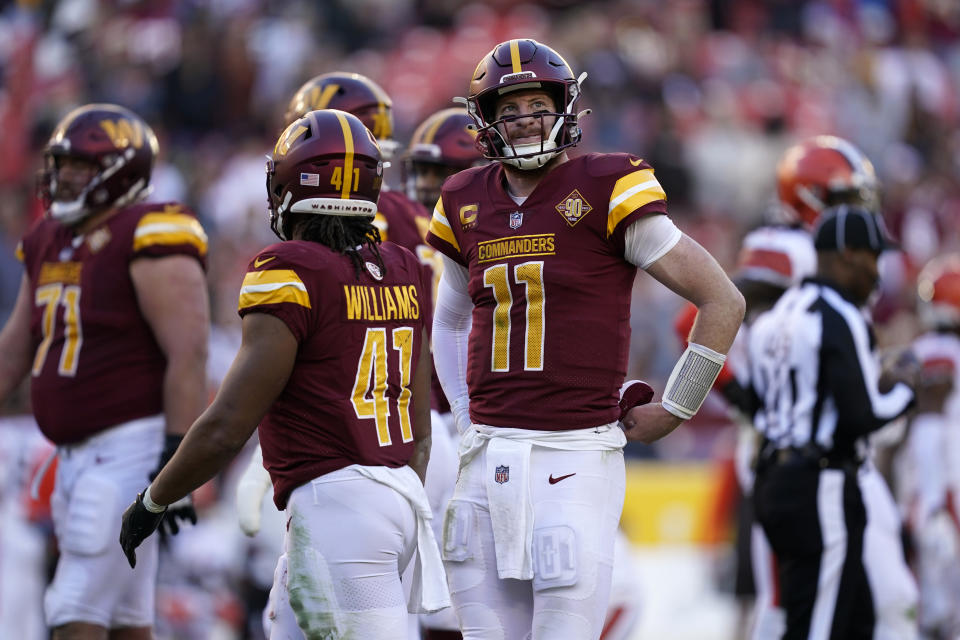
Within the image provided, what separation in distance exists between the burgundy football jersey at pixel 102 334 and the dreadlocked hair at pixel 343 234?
152 cm

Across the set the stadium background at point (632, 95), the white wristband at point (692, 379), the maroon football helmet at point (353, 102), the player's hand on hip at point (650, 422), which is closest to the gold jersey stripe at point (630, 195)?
the white wristband at point (692, 379)

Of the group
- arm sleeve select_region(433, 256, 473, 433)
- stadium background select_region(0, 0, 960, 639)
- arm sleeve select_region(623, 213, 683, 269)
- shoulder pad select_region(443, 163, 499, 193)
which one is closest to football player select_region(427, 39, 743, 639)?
arm sleeve select_region(623, 213, 683, 269)

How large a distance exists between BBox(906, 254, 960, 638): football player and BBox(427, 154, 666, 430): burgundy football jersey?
4.30 m

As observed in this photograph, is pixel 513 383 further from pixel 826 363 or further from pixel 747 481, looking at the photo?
pixel 747 481

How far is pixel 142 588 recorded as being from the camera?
233 inches

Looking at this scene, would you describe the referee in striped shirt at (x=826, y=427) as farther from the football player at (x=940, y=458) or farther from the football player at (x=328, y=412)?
the football player at (x=328, y=412)

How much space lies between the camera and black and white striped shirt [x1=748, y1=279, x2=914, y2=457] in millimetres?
6164

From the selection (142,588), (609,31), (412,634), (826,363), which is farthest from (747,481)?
(609,31)

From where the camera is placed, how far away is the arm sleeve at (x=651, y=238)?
4480 millimetres

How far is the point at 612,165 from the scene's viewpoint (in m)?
4.55

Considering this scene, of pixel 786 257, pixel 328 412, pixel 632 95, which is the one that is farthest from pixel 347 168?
pixel 632 95

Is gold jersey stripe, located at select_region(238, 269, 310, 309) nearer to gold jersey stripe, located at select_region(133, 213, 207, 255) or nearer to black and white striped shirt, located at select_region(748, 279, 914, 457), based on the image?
gold jersey stripe, located at select_region(133, 213, 207, 255)

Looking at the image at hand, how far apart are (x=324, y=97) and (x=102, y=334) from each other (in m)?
1.33

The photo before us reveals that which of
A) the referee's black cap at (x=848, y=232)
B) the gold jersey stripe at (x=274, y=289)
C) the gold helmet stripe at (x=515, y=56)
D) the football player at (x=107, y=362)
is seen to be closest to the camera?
the gold jersey stripe at (x=274, y=289)
